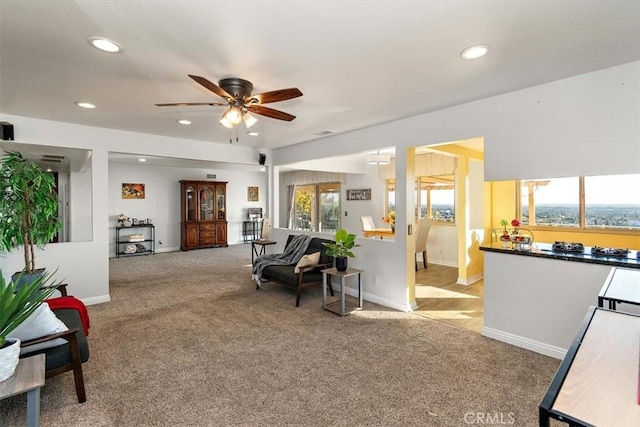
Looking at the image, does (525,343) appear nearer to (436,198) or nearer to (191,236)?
(436,198)

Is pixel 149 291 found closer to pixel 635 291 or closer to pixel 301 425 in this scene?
pixel 301 425

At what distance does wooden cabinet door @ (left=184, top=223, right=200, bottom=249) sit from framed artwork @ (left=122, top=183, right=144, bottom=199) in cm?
148

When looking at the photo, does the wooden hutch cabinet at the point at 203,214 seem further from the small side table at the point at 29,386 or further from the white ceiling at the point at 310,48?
the small side table at the point at 29,386

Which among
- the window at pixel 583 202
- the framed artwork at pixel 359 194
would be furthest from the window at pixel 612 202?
the framed artwork at pixel 359 194

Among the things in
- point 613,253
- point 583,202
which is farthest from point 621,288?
point 583,202

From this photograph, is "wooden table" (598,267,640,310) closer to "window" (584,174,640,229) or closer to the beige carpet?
the beige carpet

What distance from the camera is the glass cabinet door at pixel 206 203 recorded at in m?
9.20

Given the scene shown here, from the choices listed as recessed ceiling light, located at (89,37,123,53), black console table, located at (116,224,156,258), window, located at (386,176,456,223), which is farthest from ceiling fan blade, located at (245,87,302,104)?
black console table, located at (116,224,156,258)

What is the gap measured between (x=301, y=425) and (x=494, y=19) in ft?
8.76

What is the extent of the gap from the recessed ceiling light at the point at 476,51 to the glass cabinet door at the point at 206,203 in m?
8.30

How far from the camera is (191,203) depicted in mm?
9047

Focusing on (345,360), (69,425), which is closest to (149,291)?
(69,425)

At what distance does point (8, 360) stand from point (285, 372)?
1.68 m

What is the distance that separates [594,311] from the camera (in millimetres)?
1638
